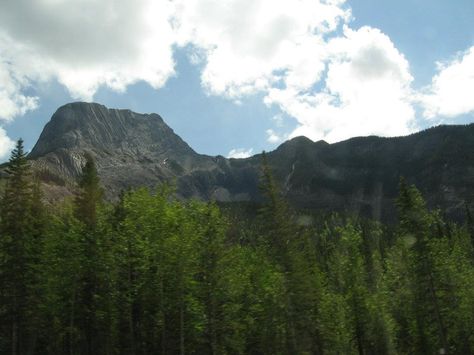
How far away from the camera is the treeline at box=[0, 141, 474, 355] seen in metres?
34.4

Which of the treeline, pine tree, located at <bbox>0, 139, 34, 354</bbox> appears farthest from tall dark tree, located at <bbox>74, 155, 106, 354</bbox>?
pine tree, located at <bbox>0, 139, 34, 354</bbox>

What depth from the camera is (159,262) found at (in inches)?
1336

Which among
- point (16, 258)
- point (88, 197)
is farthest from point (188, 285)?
point (88, 197)

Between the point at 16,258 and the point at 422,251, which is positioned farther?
the point at 422,251

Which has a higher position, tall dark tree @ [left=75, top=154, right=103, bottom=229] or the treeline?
tall dark tree @ [left=75, top=154, right=103, bottom=229]

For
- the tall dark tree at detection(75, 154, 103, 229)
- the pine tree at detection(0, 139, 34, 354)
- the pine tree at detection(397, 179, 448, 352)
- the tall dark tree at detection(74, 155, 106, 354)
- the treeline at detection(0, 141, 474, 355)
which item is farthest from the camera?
the tall dark tree at detection(75, 154, 103, 229)

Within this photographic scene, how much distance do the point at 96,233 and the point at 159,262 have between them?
5.28 m

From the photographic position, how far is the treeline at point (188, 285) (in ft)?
113

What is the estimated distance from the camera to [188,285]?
1320 inches

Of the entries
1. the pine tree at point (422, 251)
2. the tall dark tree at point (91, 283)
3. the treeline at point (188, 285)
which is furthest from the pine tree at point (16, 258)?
the pine tree at point (422, 251)

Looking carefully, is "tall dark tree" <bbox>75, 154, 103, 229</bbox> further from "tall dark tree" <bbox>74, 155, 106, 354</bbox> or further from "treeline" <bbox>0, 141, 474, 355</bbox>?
"tall dark tree" <bbox>74, 155, 106, 354</bbox>

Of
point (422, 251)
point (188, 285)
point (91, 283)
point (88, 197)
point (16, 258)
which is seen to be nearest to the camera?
point (188, 285)

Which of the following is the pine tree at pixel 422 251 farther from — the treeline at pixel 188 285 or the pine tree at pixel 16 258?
the pine tree at pixel 16 258

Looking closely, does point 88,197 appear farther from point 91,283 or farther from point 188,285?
point 188,285
